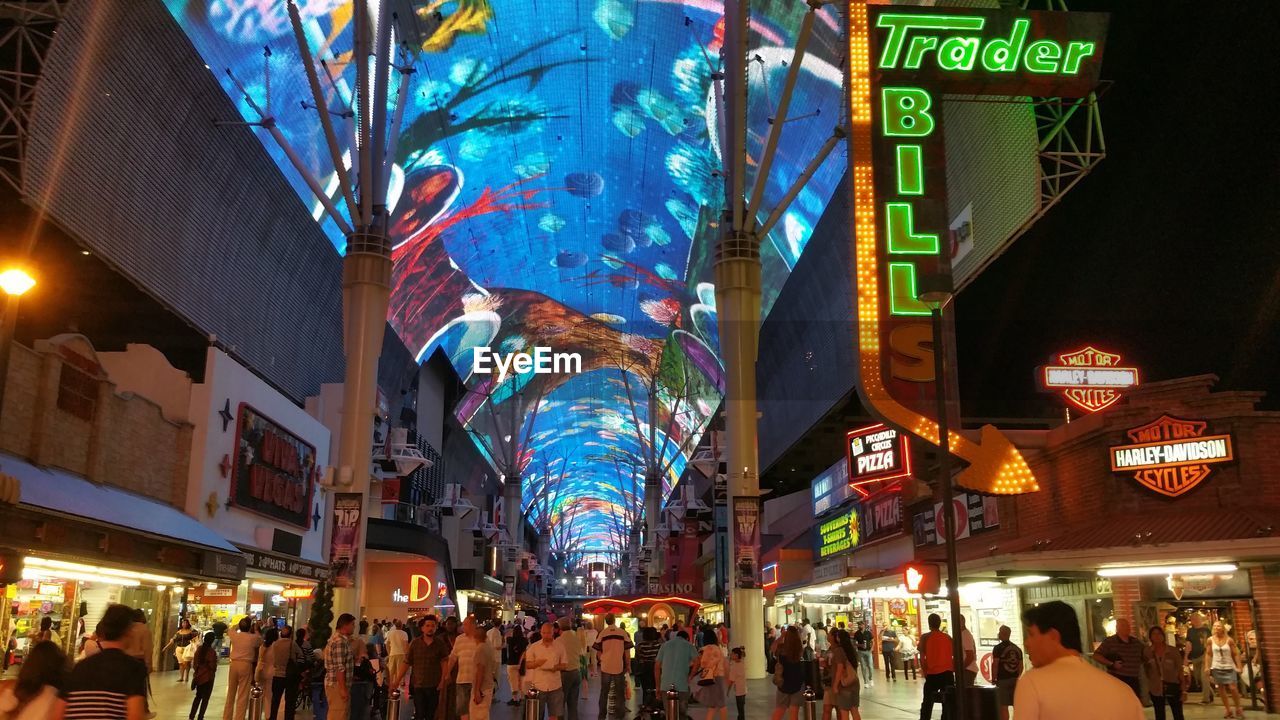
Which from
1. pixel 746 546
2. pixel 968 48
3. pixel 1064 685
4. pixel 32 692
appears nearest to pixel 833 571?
pixel 746 546

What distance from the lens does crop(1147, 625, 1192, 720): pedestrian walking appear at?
13.1 metres

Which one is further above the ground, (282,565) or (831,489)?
(831,489)

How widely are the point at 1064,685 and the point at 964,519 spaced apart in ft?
62.2

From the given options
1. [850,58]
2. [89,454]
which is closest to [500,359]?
[89,454]

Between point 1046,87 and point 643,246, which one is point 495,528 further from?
point 1046,87

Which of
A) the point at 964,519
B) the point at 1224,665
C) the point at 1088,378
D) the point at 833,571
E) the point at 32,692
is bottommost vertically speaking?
the point at 1224,665

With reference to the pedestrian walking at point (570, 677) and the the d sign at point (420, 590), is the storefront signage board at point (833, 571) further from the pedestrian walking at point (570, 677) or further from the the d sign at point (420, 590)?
the the d sign at point (420, 590)

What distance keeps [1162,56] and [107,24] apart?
67.3ft

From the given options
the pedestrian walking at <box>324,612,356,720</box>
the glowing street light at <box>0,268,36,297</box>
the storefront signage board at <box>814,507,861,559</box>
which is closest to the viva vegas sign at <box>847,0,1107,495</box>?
the pedestrian walking at <box>324,612,356,720</box>

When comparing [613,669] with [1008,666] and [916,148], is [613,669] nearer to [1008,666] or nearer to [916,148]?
[1008,666]

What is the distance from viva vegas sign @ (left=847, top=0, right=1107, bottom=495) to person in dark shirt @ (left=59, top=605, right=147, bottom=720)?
34.1ft

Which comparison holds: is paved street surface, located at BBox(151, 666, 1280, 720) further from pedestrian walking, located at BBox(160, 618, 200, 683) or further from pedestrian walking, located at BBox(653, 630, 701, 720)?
pedestrian walking, located at BBox(653, 630, 701, 720)

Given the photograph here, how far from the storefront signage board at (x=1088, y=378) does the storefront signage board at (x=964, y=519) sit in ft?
8.85

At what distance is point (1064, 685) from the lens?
412cm
